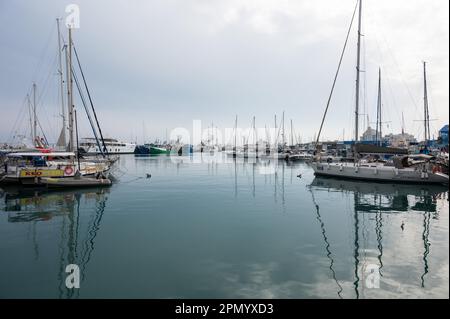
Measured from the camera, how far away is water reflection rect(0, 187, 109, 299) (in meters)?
10.8

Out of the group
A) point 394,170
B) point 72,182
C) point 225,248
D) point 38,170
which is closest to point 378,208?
point 225,248

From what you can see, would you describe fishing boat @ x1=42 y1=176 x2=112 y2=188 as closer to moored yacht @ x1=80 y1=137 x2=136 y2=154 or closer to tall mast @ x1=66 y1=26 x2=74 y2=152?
tall mast @ x1=66 y1=26 x2=74 y2=152

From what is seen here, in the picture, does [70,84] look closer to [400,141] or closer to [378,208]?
[378,208]

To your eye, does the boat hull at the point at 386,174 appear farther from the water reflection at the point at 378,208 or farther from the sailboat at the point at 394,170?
the water reflection at the point at 378,208

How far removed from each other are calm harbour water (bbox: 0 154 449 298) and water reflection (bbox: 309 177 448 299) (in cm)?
9

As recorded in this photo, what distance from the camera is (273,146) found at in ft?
401

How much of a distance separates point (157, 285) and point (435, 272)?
32.6 feet

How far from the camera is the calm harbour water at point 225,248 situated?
8.50 metres

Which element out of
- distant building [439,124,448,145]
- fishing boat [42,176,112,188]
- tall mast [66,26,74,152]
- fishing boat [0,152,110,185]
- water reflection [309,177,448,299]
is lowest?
water reflection [309,177,448,299]

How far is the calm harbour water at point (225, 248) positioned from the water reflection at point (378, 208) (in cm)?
9

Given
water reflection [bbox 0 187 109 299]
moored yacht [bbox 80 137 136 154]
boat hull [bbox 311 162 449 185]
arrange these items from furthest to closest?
moored yacht [bbox 80 137 136 154], boat hull [bbox 311 162 449 185], water reflection [bbox 0 187 109 299]

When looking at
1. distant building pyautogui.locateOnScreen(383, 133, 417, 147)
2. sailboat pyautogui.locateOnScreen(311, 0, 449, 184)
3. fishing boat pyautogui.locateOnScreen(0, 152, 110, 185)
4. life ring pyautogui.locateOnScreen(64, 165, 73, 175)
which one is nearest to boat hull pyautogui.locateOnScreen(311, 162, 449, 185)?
sailboat pyautogui.locateOnScreen(311, 0, 449, 184)

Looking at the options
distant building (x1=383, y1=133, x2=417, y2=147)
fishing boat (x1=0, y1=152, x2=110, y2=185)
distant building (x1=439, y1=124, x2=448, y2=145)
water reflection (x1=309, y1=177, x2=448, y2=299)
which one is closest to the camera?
water reflection (x1=309, y1=177, x2=448, y2=299)
